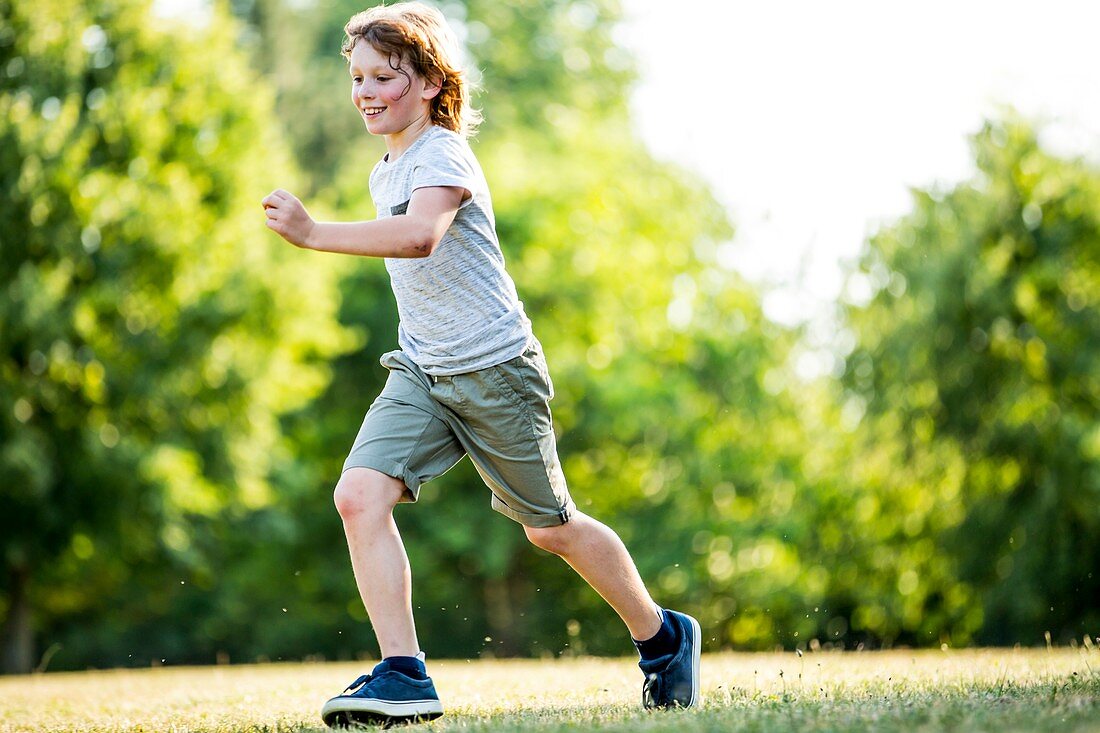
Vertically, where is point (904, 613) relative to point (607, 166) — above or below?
below

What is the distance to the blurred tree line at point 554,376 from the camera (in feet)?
53.9

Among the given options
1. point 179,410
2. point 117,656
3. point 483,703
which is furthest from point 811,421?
point 483,703

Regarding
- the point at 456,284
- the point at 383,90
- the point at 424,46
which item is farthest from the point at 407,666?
the point at 424,46

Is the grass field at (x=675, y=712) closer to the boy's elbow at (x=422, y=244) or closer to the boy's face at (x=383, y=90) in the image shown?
the boy's elbow at (x=422, y=244)

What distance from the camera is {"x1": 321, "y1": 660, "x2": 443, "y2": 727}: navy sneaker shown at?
12.4 ft

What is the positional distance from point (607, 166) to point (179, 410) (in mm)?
10455

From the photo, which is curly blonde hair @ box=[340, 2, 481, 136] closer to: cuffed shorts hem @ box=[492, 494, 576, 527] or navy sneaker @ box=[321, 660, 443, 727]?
cuffed shorts hem @ box=[492, 494, 576, 527]

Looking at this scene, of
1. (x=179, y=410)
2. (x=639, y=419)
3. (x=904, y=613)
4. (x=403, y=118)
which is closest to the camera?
(x=403, y=118)

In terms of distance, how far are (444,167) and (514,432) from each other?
841 mm

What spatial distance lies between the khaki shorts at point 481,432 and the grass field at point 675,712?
70 cm

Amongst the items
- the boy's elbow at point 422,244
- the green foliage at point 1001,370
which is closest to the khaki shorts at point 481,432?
the boy's elbow at point 422,244

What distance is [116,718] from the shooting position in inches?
187

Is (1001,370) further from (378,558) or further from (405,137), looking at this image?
(378,558)

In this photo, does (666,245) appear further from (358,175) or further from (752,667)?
(752,667)
